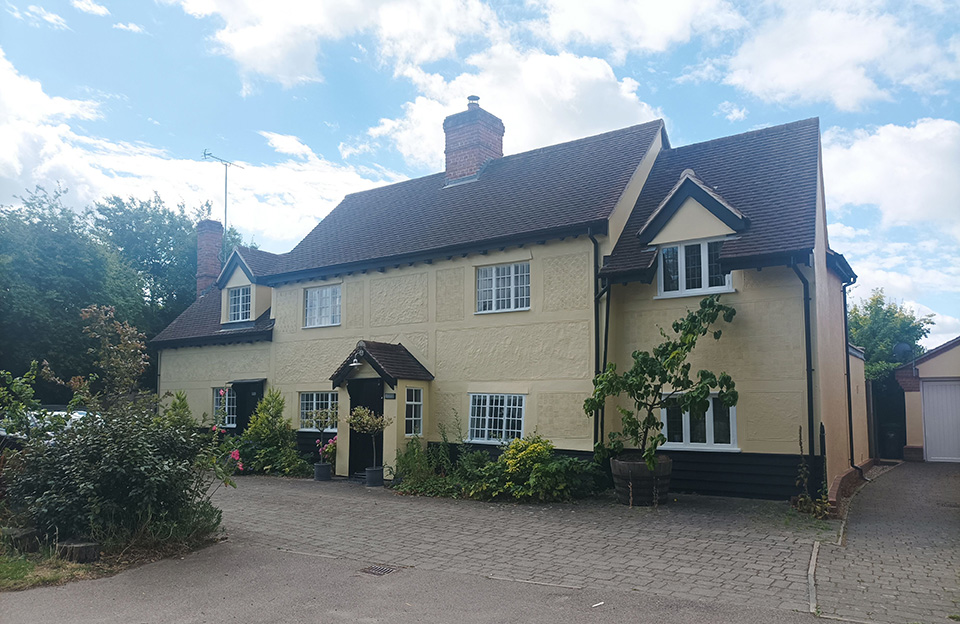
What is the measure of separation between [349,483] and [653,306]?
8563 mm

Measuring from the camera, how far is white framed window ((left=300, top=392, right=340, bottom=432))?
2002 centimetres

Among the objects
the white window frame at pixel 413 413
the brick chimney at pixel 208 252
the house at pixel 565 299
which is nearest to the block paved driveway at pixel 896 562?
the house at pixel 565 299

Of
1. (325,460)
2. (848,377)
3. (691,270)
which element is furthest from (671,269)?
(325,460)

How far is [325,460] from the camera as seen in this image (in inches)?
754

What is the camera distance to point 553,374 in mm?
15914

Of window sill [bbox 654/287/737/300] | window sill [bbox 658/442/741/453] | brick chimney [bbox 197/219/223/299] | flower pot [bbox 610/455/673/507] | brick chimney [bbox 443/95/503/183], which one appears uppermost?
brick chimney [bbox 443/95/503/183]

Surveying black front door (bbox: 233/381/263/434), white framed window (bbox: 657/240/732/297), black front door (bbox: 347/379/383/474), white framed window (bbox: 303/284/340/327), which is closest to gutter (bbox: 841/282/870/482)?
white framed window (bbox: 657/240/732/297)

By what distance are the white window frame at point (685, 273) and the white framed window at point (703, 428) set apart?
218cm

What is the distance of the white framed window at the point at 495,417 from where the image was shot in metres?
16.5

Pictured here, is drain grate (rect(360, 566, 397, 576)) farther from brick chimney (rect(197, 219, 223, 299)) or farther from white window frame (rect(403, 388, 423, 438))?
brick chimney (rect(197, 219, 223, 299))

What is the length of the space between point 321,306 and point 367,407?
13.9 feet

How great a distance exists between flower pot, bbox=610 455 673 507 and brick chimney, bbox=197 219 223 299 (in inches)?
808

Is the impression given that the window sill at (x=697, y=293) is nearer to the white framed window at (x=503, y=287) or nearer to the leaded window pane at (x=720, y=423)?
the leaded window pane at (x=720, y=423)

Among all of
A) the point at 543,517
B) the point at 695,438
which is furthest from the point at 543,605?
the point at 695,438
